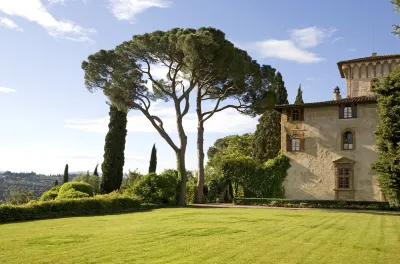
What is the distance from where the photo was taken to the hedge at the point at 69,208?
51.5 ft

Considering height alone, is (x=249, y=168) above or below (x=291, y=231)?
above

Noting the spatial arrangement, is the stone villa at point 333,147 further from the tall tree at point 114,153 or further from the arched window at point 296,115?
the tall tree at point 114,153

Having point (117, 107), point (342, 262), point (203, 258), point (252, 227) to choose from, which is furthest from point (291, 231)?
point (117, 107)

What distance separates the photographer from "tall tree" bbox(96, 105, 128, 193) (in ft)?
100.0

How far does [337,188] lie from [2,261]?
26.3 metres

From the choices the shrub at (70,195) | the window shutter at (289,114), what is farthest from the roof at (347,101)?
the shrub at (70,195)

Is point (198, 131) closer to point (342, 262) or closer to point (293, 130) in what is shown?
point (293, 130)

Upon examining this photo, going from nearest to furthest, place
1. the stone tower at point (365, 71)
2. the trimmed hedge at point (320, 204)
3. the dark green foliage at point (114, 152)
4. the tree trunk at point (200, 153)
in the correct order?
the trimmed hedge at point (320, 204) < the dark green foliage at point (114, 152) < the tree trunk at point (200, 153) < the stone tower at point (365, 71)

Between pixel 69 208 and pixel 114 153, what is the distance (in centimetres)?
1240

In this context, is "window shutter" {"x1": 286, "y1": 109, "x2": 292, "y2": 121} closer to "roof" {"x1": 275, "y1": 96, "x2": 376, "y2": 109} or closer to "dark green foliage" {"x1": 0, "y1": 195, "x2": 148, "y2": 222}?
"roof" {"x1": 275, "y1": 96, "x2": 376, "y2": 109}

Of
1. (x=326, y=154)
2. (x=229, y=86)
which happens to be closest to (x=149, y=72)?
(x=229, y=86)

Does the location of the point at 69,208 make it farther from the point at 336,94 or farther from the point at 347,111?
the point at 336,94

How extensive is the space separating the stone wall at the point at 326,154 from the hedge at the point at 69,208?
44.2 ft

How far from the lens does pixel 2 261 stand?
736 cm
